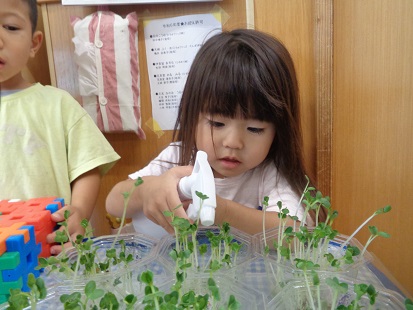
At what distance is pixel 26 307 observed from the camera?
0.34 meters

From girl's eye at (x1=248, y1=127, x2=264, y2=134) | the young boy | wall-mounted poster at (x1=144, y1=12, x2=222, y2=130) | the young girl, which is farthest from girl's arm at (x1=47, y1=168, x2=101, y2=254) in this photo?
girl's eye at (x1=248, y1=127, x2=264, y2=134)

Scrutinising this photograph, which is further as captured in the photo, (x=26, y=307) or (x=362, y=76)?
(x=362, y=76)

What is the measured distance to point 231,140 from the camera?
0.65 m

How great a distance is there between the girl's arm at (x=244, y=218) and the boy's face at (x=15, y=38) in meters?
0.39

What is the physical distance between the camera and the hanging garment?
A: 2.62 ft

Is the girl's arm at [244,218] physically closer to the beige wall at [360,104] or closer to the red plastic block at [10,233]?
the beige wall at [360,104]

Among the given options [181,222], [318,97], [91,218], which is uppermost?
[318,97]

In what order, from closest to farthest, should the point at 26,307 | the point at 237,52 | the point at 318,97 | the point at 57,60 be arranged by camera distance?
the point at 26,307, the point at 237,52, the point at 57,60, the point at 318,97

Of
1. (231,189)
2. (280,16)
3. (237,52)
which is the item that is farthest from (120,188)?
(280,16)

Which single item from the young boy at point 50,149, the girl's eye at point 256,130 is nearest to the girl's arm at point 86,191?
the young boy at point 50,149

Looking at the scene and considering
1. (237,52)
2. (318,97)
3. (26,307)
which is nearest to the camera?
(26,307)

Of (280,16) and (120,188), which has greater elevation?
(280,16)

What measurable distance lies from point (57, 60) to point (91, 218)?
1.26 feet

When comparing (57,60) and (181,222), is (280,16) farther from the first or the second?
(181,222)
